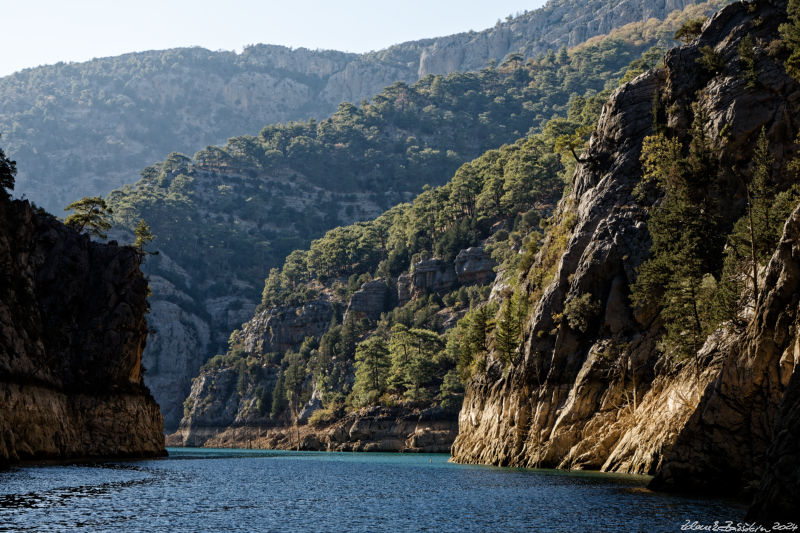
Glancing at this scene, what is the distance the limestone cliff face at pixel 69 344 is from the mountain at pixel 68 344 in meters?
0.13

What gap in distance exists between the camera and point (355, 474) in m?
84.0

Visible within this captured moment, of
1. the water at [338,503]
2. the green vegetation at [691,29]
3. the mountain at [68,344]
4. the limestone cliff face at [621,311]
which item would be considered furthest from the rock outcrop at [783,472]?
the green vegetation at [691,29]

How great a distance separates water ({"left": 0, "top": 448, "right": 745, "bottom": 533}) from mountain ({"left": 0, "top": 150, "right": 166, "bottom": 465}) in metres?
9.14

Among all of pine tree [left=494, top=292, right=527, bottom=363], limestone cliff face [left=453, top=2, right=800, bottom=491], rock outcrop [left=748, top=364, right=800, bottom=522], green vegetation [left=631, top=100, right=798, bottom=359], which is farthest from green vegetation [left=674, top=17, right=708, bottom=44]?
rock outcrop [left=748, top=364, right=800, bottom=522]

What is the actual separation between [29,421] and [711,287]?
223 feet

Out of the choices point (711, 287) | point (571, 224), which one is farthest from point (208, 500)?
point (571, 224)

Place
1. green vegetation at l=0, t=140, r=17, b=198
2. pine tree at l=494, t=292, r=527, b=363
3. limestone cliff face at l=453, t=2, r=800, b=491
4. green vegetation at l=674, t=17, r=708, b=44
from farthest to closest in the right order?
pine tree at l=494, t=292, r=527, b=363 < green vegetation at l=674, t=17, r=708, b=44 < green vegetation at l=0, t=140, r=17, b=198 < limestone cliff face at l=453, t=2, r=800, b=491

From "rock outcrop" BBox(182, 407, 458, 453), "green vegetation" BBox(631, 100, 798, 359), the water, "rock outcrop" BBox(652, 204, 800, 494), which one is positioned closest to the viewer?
the water

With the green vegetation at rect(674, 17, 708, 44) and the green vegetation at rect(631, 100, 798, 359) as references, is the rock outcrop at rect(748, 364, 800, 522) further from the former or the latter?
the green vegetation at rect(674, 17, 708, 44)

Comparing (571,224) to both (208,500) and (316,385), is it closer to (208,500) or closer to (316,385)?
(208,500)

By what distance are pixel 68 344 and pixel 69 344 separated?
9.9 inches

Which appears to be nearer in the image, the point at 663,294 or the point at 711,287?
the point at 711,287

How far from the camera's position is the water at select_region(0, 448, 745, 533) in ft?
136

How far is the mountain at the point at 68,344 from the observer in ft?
260
